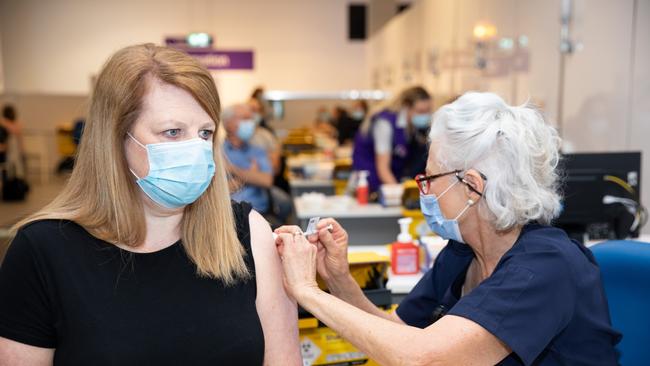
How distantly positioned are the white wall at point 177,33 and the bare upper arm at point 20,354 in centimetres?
1128

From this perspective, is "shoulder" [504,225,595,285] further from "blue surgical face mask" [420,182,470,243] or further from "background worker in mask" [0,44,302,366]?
"background worker in mask" [0,44,302,366]

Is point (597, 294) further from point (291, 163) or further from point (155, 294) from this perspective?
point (291, 163)

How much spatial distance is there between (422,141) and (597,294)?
305 cm

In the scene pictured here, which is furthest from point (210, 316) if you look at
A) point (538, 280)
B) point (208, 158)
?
point (538, 280)

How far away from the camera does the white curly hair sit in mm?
1477

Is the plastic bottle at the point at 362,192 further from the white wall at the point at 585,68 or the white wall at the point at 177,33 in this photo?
the white wall at the point at 177,33

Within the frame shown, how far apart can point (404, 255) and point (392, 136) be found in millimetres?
2196

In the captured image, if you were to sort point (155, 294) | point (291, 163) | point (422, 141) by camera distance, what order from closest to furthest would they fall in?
point (155, 294)
point (422, 141)
point (291, 163)

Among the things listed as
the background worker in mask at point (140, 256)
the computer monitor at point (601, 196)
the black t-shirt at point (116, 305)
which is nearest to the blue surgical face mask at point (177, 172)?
the background worker in mask at point (140, 256)

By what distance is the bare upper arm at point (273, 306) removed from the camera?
1490 millimetres

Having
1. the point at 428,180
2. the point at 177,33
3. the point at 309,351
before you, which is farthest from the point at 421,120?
the point at 177,33

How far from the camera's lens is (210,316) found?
1.40 m

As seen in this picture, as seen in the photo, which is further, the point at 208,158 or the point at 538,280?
the point at 208,158

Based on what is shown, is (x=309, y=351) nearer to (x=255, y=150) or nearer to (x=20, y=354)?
(x=20, y=354)
